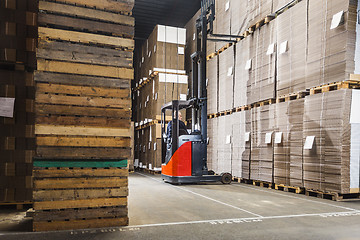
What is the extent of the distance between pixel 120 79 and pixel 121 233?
5.81 ft

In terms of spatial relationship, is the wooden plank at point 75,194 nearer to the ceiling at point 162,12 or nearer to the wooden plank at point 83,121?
the wooden plank at point 83,121

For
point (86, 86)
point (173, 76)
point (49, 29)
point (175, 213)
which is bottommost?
point (175, 213)

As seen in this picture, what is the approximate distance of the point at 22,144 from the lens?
4.77 m

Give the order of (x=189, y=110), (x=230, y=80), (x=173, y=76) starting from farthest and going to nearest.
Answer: (x=189, y=110) < (x=173, y=76) < (x=230, y=80)

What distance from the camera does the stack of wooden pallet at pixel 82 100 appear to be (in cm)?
363

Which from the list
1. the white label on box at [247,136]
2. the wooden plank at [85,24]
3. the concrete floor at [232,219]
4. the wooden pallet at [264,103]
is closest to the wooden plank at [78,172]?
the concrete floor at [232,219]

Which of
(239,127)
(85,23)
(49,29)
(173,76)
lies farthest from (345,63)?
(173,76)

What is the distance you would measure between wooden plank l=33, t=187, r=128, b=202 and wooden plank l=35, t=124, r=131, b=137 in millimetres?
632

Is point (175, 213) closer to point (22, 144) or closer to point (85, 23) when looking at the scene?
point (22, 144)

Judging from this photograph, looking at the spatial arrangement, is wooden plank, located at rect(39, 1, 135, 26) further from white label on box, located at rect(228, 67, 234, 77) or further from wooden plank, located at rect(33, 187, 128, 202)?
white label on box, located at rect(228, 67, 234, 77)

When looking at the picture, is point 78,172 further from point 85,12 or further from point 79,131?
point 85,12

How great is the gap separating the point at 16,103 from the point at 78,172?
1807 millimetres

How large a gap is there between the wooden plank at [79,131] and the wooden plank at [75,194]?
0.63 m

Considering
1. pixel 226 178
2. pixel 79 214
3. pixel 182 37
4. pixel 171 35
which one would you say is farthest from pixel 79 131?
pixel 182 37
